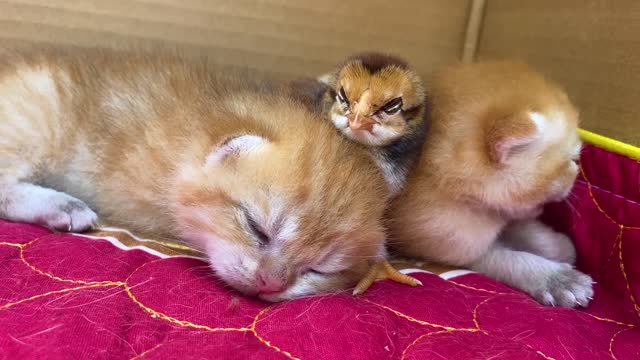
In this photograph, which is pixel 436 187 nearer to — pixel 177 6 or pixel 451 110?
pixel 451 110

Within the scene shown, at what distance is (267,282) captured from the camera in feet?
3.25

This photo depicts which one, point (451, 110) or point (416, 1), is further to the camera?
point (416, 1)

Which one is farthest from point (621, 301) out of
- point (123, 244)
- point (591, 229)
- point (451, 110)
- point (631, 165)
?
point (123, 244)

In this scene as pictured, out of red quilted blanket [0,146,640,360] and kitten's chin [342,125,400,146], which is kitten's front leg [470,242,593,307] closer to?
red quilted blanket [0,146,640,360]

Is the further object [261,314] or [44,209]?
[44,209]

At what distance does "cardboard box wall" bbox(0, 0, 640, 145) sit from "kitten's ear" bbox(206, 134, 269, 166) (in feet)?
2.02

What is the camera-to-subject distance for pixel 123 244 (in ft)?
3.75

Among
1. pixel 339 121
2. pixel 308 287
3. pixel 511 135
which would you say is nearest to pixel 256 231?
pixel 308 287

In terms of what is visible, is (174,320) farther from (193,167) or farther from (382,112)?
(382,112)

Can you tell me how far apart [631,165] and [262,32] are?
3.18ft

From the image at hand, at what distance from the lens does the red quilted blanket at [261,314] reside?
2.67 ft

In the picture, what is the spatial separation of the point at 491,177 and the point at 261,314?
1.86ft

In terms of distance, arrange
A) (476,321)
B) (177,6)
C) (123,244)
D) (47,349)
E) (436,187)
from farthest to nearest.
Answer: (177,6), (436,187), (123,244), (476,321), (47,349)

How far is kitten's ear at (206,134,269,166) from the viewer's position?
105 cm
